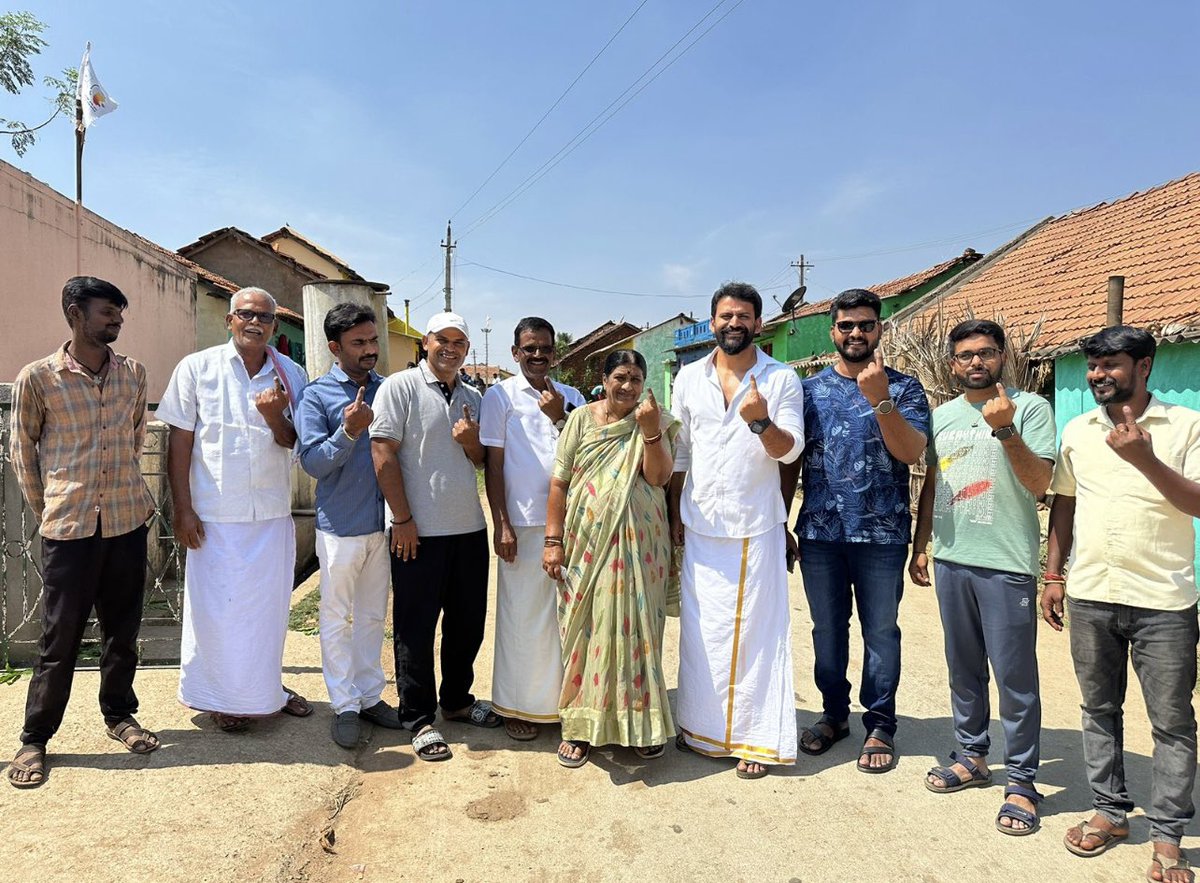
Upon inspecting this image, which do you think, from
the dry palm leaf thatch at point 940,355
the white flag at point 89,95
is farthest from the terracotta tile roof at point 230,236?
the dry palm leaf thatch at point 940,355

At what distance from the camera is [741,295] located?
3.23 metres

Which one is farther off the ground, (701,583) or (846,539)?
(846,539)

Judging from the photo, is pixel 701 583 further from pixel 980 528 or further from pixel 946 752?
pixel 946 752

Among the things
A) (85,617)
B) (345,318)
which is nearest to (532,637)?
(345,318)

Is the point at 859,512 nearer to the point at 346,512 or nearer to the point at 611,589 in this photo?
the point at 611,589

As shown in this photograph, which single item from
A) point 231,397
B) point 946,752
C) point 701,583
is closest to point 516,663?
point 701,583

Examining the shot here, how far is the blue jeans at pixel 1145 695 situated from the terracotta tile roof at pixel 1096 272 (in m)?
4.42

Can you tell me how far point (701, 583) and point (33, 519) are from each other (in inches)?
147

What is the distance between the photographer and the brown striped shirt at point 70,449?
3.04 meters

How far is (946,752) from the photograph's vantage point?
11.3ft

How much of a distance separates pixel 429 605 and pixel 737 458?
156 centimetres

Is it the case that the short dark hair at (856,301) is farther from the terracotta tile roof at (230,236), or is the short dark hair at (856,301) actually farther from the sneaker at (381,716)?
the terracotta tile roof at (230,236)

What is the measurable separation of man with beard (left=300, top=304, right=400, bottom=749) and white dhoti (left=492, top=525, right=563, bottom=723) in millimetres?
628

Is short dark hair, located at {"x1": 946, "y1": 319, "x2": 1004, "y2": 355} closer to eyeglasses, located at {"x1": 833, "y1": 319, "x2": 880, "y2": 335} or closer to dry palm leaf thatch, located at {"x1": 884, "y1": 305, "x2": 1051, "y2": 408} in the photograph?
eyeglasses, located at {"x1": 833, "y1": 319, "x2": 880, "y2": 335}
